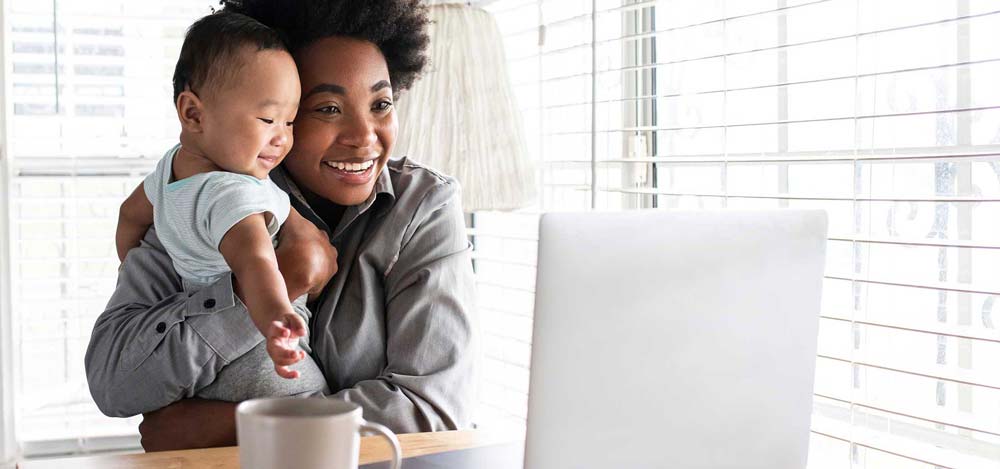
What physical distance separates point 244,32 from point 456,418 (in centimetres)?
68

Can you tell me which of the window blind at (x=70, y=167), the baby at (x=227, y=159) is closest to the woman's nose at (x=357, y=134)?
the baby at (x=227, y=159)

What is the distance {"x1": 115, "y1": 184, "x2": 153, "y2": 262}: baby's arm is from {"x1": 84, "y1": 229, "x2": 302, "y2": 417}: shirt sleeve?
0.03 metres

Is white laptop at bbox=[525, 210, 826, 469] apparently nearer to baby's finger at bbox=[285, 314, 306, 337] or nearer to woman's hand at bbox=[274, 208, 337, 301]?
baby's finger at bbox=[285, 314, 306, 337]

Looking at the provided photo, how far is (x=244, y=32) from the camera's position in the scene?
1.32 meters

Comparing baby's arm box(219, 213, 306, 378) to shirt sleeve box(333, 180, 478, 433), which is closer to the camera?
baby's arm box(219, 213, 306, 378)

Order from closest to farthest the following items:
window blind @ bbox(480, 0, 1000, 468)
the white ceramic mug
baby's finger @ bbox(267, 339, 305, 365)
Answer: the white ceramic mug, baby's finger @ bbox(267, 339, 305, 365), window blind @ bbox(480, 0, 1000, 468)

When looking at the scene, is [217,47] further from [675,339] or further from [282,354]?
[675,339]

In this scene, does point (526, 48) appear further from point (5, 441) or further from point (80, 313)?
point (5, 441)

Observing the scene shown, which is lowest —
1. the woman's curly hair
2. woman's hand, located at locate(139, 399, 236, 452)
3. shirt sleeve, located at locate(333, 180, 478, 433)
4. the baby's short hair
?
woman's hand, located at locate(139, 399, 236, 452)

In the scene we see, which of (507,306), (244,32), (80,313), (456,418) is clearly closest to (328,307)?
(456,418)

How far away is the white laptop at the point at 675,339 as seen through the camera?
77 centimetres

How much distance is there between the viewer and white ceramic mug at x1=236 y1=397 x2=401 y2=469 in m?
0.71

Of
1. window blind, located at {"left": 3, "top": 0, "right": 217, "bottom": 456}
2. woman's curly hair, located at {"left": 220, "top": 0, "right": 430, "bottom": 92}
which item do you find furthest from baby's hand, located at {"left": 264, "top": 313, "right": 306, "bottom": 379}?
window blind, located at {"left": 3, "top": 0, "right": 217, "bottom": 456}

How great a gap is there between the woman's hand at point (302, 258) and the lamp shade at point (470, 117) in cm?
60
